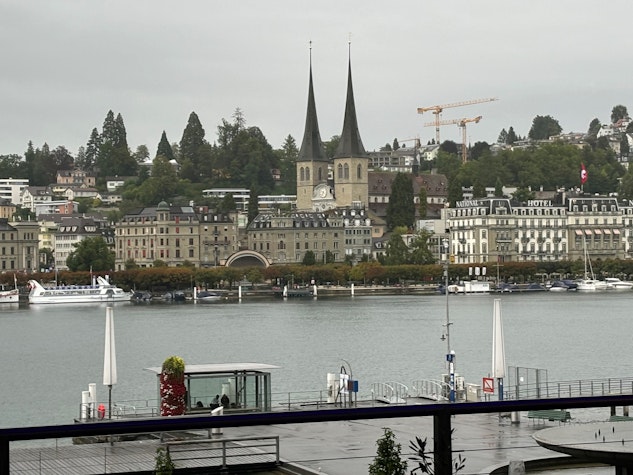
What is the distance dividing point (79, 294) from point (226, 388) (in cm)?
10706

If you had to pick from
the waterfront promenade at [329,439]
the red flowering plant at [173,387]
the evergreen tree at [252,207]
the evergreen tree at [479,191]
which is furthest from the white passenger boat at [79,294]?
the waterfront promenade at [329,439]

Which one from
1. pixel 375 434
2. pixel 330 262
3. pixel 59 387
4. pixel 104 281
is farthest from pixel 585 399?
pixel 330 262

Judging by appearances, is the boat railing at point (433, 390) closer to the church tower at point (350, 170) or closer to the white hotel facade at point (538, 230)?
the white hotel facade at point (538, 230)

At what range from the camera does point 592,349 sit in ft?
190

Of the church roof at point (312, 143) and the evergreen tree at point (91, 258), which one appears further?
the church roof at point (312, 143)

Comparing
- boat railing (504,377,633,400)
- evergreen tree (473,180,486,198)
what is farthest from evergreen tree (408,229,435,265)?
boat railing (504,377,633,400)

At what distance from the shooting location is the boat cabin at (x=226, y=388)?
20578 millimetres

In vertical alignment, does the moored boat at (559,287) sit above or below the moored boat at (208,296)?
above

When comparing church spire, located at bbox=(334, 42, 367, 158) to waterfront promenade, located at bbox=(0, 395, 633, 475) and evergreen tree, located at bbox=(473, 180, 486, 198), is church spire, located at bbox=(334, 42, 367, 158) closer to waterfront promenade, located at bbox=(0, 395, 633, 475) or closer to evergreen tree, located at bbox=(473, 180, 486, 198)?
evergreen tree, located at bbox=(473, 180, 486, 198)

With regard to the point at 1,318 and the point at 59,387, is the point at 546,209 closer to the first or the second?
the point at 1,318

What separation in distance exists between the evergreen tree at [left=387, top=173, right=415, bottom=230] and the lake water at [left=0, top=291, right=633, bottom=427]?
43395mm

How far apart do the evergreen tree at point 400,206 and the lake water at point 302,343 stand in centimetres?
4340

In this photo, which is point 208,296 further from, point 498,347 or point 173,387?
point 173,387

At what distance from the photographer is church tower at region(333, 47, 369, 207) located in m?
166
